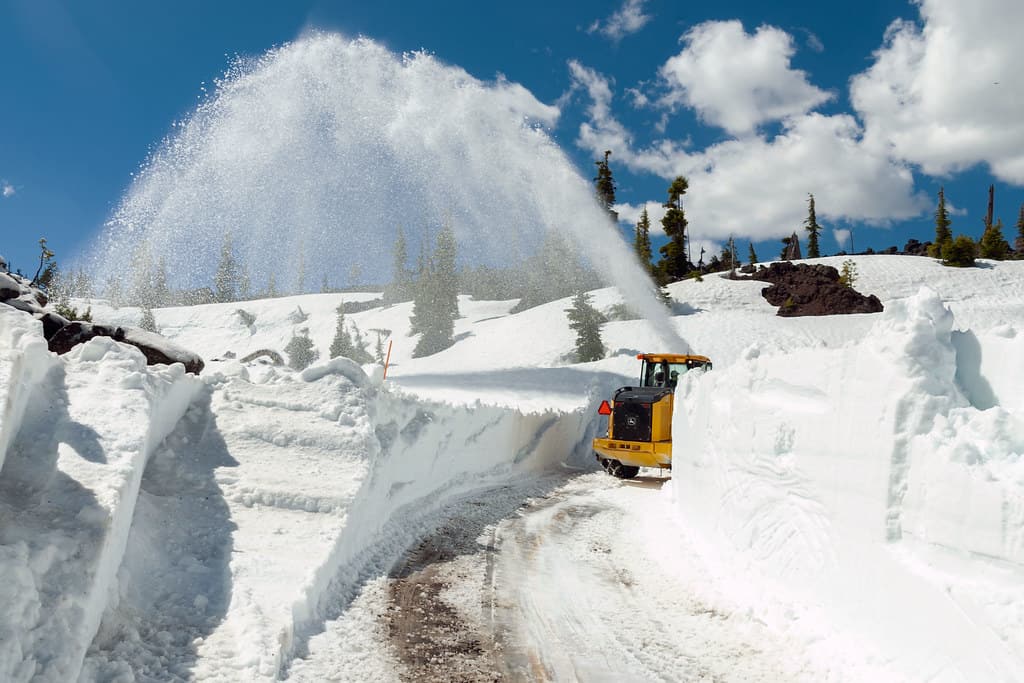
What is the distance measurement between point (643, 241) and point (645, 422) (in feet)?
163

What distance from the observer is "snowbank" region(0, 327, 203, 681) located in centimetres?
346

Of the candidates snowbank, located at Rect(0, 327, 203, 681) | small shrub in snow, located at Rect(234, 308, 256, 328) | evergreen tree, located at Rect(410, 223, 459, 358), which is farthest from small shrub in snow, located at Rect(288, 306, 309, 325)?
snowbank, located at Rect(0, 327, 203, 681)

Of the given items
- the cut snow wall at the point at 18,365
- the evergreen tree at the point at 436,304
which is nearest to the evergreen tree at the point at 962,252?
the evergreen tree at the point at 436,304

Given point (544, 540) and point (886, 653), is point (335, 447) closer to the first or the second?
point (544, 540)

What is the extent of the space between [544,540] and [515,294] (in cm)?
7727

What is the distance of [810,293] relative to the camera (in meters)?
44.1

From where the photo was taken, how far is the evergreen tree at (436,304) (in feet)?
182

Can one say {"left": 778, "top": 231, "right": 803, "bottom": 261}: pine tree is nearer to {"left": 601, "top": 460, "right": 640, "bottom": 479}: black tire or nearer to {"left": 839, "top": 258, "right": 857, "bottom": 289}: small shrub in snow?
{"left": 839, "top": 258, "right": 857, "bottom": 289}: small shrub in snow

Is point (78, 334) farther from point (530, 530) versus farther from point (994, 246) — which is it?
point (994, 246)

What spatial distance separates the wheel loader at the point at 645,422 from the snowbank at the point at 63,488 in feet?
31.0

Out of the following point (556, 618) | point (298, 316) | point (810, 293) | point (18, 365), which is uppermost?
point (298, 316)

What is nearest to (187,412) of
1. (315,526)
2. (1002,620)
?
(315,526)

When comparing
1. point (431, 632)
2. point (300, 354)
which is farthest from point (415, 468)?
point (300, 354)

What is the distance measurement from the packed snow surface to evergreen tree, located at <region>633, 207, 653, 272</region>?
169 feet
